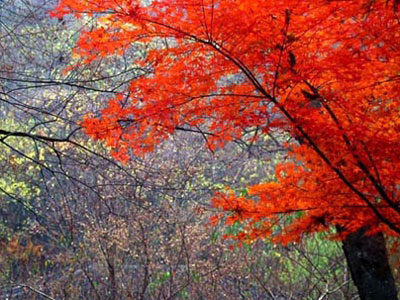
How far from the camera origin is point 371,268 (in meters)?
6.15

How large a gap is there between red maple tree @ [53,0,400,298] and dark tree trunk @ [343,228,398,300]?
1217mm

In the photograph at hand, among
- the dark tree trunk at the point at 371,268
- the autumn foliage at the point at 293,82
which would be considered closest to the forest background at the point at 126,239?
the dark tree trunk at the point at 371,268

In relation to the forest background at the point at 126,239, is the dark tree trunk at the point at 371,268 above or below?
below

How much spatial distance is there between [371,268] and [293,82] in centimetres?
294

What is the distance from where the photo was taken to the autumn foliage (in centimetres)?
364

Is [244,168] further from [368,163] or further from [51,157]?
[368,163]

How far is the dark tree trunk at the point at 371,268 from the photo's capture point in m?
6.11

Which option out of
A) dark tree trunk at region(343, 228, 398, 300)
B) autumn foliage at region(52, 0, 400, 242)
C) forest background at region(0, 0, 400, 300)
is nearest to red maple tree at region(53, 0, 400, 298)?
autumn foliage at region(52, 0, 400, 242)

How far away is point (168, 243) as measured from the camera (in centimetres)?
705

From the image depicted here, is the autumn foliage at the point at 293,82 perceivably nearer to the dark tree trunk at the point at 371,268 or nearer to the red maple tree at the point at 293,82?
the red maple tree at the point at 293,82

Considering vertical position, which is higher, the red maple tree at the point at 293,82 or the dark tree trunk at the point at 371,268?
the red maple tree at the point at 293,82

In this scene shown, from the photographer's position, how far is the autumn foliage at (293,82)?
3.64m

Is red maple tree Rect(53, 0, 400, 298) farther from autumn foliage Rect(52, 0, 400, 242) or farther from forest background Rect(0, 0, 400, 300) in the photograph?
forest background Rect(0, 0, 400, 300)

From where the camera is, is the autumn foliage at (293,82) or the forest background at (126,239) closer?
the autumn foliage at (293,82)
